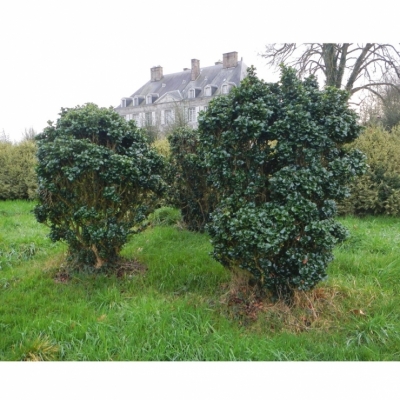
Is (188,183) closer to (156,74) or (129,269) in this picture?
(129,269)

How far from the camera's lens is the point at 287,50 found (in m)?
11.5

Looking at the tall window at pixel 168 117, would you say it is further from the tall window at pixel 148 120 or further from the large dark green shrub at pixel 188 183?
the large dark green shrub at pixel 188 183

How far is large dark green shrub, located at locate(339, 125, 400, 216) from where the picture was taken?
7.25 m

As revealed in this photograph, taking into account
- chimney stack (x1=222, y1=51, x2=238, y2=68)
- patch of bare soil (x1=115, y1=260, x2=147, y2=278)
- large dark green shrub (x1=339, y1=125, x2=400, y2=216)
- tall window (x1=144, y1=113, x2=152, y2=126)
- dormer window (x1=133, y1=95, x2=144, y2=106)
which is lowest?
Answer: patch of bare soil (x1=115, y1=260, x2=147, y2=278)

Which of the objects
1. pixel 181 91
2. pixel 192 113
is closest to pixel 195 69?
pixel 181 91

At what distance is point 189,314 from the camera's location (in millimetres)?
3209

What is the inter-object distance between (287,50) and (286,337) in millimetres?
10682

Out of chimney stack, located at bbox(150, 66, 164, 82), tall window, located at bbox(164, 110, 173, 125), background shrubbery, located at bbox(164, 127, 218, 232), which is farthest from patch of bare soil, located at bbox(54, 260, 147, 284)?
chimney stack, located at bbox(150, 66, 164, 82)

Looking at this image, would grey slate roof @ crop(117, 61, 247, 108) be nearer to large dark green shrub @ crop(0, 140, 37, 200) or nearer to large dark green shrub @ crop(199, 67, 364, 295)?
large dark green shrub @ crop(0, 140, 37, 200)

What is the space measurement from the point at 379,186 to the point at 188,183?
406cm

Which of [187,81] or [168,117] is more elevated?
[187,81]

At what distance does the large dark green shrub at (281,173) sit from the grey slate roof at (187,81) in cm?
1889

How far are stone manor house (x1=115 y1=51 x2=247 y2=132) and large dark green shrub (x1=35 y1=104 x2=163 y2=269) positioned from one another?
1489 centimetres

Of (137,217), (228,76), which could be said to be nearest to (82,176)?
(137,217)
